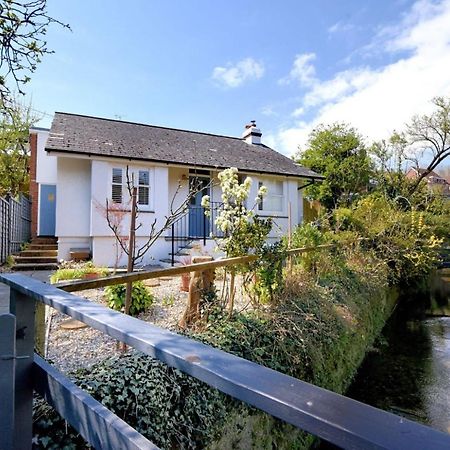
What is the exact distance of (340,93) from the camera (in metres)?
19.0

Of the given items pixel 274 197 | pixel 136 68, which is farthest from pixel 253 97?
pixel 136 68

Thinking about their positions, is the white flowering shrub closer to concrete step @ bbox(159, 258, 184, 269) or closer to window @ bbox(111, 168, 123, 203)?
concrete step @ bbox(159, 258, 184, 269)

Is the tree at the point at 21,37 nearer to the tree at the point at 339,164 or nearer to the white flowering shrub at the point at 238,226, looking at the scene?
the white flowering shrub at the point at 238,226

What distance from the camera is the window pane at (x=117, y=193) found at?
38.5 ft

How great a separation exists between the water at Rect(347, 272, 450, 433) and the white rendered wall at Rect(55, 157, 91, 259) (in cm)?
964

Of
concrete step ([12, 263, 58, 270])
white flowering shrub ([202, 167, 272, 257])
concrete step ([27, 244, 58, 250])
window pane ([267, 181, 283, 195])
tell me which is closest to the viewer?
white flowering shrub ([202, 167, 272, 257])

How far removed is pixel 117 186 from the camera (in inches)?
465

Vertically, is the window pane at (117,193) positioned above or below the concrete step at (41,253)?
above

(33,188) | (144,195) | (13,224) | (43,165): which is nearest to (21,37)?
(144,195)

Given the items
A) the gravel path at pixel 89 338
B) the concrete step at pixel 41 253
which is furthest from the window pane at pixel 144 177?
Result: the gravel path at pixel 89 338

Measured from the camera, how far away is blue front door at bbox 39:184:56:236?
1391 cm

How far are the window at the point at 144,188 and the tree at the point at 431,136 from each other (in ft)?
55.4

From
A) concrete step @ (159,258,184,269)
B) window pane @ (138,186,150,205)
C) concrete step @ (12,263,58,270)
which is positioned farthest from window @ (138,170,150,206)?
concrete step @ (12,263,58,270)

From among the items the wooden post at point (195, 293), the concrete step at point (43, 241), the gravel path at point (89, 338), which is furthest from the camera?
the concrete step at point (43, 241)
